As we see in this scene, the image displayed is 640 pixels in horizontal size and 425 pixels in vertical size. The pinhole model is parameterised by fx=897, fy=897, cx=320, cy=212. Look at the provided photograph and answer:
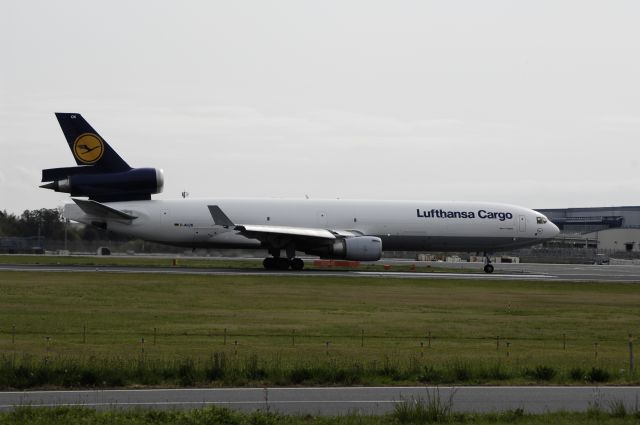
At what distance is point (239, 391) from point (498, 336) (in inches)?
487

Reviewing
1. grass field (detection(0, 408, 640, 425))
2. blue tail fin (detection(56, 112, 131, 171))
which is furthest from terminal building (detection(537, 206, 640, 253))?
grass field (detection(0, 408, 640, 425))

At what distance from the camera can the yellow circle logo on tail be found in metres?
51.9

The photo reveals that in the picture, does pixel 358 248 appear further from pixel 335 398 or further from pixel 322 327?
pixel 335 398

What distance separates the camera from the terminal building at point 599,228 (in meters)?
129

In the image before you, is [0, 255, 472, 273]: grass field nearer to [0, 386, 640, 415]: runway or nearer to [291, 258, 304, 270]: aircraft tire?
[291, 258, 304, 270]: aircraft tire

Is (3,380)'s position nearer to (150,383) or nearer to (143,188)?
(150,383)

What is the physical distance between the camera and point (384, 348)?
23172 mm

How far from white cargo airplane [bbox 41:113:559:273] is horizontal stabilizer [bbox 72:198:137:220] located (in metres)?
0.06

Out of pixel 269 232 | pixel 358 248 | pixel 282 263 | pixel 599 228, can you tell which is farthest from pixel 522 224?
pixel 599 228

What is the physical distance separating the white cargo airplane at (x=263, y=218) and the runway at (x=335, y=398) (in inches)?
1345

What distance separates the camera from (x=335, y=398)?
15.4 m

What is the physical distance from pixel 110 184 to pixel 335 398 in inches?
1548

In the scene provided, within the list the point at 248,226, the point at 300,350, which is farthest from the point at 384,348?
the point at 248,226

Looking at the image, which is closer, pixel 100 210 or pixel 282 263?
pixel 100 210
